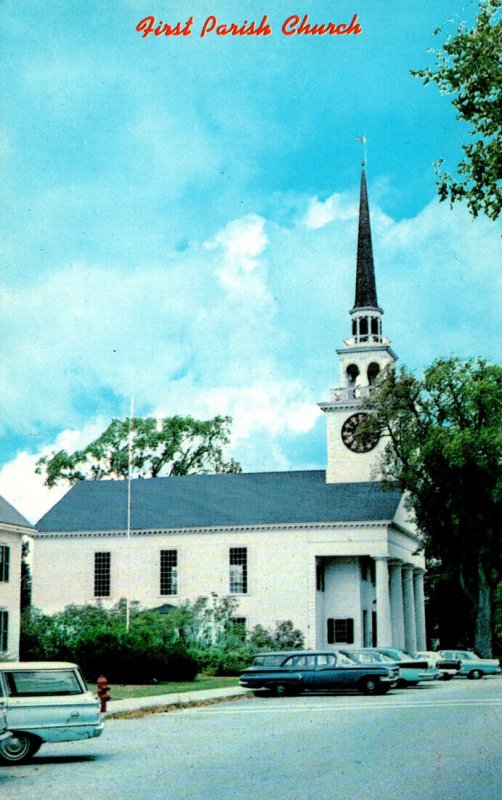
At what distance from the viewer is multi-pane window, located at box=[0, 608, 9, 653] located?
4353 centimetres

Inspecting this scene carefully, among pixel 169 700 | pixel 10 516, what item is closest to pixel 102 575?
Result: pixel 10 516

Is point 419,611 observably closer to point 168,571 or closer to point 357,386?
point 357,386

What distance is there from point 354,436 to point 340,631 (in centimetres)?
1109

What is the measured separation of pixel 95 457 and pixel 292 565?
1130 inches

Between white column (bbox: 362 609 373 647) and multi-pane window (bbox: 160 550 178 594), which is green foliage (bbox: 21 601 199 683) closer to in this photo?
multi-pane window (bbox: 160 550 178 594)

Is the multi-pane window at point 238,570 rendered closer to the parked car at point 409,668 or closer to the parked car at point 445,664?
the parked car at point 445,664

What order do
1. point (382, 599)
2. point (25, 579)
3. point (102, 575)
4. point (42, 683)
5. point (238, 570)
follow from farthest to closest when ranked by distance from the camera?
1. point (25, 579)
2. point (102, 575)
3. point (238, 570)
4. point (382, 599)
5. point (42, 683)

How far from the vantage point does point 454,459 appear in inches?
2055

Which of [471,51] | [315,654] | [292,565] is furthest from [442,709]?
[292,565]

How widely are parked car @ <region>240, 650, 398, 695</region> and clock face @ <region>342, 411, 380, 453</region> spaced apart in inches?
1109

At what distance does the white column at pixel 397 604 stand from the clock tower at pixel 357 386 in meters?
5.41

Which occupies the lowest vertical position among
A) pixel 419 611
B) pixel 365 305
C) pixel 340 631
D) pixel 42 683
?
A: pixel 42 683

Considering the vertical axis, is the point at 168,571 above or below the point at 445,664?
above

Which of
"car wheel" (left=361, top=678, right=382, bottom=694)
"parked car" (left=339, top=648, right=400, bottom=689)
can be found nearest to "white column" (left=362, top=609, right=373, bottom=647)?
"parked car" (left=339, top=648, right=400, bottom=689)
